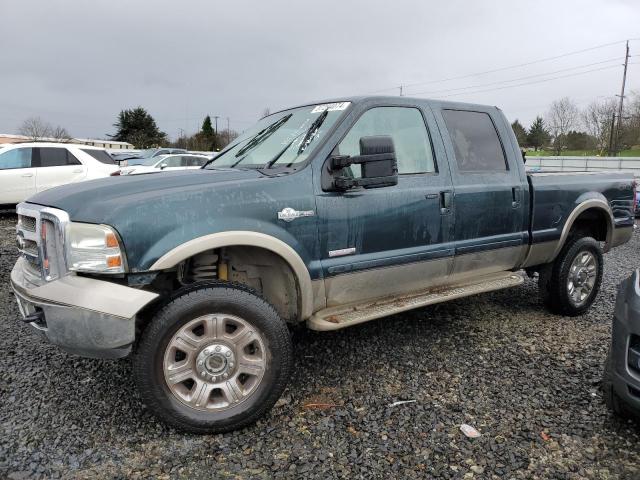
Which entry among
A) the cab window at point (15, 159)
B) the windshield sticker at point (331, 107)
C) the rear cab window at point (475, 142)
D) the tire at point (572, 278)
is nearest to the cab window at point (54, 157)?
the cab window at point (15, 159)

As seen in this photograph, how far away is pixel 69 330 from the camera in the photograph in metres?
2.50

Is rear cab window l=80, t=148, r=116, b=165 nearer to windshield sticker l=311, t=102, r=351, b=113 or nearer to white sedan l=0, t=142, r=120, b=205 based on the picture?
white sedan l=0, t=142, r=120, b=205

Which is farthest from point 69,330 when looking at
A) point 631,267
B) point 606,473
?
point 631,267

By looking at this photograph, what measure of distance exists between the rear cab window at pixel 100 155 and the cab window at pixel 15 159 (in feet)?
3.82

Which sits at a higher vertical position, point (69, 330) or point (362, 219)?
point (362, 219)

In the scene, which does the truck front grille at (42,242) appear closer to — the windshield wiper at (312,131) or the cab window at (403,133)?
the windshield wiper at (312,131)

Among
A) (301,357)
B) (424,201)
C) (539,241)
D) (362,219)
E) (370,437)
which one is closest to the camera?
(370,437)

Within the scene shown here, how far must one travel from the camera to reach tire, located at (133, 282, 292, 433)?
2561mm

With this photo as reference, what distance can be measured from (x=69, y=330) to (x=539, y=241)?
3.79 metres

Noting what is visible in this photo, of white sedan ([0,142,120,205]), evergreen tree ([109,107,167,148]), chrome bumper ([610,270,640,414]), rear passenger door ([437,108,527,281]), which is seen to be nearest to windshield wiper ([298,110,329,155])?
rear passenger door ([437,108,527,281])

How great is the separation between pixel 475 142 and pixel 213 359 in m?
2.80

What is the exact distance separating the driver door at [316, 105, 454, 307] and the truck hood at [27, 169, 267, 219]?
643 mm

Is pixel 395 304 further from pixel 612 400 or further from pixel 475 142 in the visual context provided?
pixel 475 142

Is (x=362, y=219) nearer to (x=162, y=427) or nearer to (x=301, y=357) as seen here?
(x=301, y=357)
